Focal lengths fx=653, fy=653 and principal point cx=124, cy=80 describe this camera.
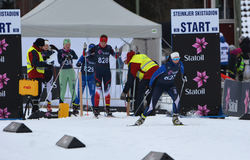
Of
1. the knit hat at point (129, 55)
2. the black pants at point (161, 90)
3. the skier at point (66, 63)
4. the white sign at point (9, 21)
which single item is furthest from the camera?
the skier at point (66, 63)

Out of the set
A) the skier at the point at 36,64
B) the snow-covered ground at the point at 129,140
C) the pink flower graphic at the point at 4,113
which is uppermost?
the skier at the point at 36,64

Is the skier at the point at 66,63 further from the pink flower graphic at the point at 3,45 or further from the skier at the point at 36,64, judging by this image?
the pink flower graphic at the point at 3,45

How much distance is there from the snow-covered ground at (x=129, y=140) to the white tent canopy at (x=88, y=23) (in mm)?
5615

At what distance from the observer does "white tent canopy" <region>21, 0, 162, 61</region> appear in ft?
58.3

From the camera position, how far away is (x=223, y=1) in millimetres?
31078

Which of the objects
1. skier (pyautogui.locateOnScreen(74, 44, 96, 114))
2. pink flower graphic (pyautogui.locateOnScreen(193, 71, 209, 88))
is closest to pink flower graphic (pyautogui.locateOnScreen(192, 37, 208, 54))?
pink flower graphic (pyautogui.locateOnScreen(193, 71, 209, 88))

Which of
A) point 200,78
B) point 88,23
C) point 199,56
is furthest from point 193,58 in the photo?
point 88,23

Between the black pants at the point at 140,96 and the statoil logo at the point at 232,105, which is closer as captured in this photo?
the black pants at the point at 140,96

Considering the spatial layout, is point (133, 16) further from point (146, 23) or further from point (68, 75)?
point (68, 75)

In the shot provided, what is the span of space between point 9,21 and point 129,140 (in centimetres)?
514

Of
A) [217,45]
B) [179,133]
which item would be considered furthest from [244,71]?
[179,133]

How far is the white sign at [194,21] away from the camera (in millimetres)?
13406

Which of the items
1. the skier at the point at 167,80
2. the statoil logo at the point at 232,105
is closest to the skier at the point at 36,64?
the skier at the point at 167,80

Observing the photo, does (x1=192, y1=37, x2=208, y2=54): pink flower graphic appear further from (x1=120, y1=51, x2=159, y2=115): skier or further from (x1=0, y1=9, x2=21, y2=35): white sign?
(x1=0, y1=9, x2=21, y2=35): white sign
